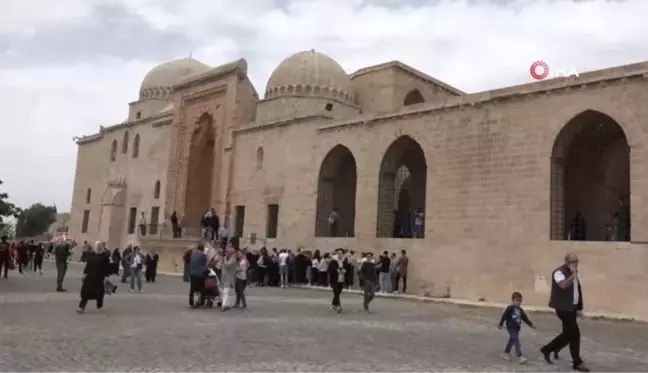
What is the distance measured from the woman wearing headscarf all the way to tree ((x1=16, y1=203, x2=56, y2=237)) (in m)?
72.5

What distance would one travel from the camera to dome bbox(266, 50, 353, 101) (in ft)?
80.3

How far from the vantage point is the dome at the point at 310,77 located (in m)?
24.5

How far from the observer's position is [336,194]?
72.4 ft

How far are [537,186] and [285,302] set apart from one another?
696 cm

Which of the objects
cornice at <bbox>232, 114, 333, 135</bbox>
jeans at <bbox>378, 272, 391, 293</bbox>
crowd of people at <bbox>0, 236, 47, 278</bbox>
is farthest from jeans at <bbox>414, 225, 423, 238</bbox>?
crowd of people at <bbox>0, 236, 47, 278</bbox>

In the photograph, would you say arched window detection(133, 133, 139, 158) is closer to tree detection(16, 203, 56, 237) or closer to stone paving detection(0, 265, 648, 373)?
stone paving detection(0, 265, 648, 373)

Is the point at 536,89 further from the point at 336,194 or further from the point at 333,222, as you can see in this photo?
the point at 336,194

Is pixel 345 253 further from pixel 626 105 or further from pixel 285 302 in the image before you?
pixel 626 105

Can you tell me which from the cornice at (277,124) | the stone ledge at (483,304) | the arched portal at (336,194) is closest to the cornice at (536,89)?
the arched portal at (336,194)

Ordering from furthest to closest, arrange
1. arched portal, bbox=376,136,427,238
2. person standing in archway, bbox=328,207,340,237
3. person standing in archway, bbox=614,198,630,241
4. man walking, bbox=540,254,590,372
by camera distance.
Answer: person standing in archway, bbox=328,207,340,237, arched portal, bbox=376,136,427,238, person standing in archway, bbox=614,198,630,241, man walking, bbox=540,254,590,372

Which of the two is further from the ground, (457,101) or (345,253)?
(457,101)

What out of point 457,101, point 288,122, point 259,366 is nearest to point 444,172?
point 457,101

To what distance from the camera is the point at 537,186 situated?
1490 centimetres

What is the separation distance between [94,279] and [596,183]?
13.4 meters
